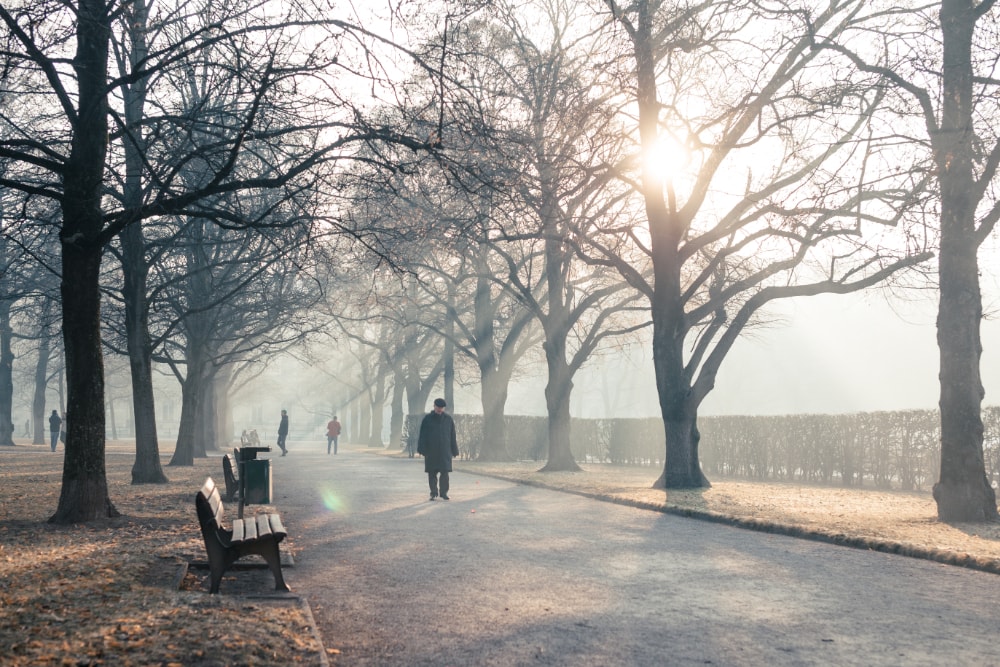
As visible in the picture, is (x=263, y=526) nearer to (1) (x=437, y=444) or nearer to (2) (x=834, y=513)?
(1) (x=437, y=444)

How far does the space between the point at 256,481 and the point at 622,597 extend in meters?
8.84

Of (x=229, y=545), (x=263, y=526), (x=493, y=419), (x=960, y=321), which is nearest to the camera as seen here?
(x=229, y=545)

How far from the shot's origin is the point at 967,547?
9930 mm

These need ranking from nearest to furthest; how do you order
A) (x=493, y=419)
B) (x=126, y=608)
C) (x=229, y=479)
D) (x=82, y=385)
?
(x=126, y=608) → (x=82, y=385) → (x=229, y=479) → (x=493, y=419)

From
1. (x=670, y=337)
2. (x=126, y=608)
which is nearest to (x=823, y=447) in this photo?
(x=670, y=337)

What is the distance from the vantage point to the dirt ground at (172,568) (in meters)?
5.09

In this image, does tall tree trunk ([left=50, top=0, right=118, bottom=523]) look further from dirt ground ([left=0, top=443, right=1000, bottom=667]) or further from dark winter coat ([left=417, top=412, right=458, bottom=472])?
dark winter coat ([left=417, top=412, right=458, bottom=472])

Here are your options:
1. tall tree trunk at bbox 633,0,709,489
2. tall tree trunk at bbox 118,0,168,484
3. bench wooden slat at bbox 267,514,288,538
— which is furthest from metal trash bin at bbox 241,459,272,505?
tall tree trunk at bbox 633,0,709,489

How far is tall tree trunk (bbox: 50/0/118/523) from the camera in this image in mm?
11055

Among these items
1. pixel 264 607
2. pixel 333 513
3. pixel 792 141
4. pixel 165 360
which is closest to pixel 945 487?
pixel 792 141

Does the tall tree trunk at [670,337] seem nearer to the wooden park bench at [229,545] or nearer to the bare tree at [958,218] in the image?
the bare tree at [958,218]

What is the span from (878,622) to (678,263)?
13.4m

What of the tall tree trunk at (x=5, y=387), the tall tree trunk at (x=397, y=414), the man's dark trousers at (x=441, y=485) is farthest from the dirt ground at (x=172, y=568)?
the tall tree trunk at (x=397, y=414)

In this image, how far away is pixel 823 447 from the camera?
74.8ft
